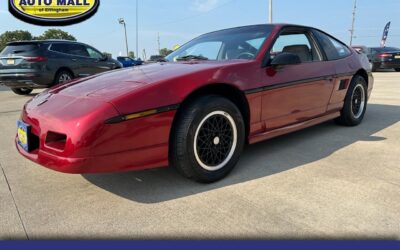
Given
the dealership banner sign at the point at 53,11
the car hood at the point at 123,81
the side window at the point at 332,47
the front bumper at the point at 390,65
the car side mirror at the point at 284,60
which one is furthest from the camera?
the front bumper at the point at 390,65

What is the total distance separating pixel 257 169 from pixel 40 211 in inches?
68.6

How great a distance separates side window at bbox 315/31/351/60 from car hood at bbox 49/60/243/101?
60.6 inches

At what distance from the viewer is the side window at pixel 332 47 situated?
162 inches

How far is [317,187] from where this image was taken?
2684 millimetres

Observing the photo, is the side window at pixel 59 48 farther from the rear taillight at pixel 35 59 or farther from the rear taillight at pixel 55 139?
the rear taillight at pixel 55 139

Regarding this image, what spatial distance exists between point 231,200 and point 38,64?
761 centimetres

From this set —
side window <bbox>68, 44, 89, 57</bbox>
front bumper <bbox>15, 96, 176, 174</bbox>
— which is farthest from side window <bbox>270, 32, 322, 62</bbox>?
side window <bbox>68, 44, 89, 57</bbox>

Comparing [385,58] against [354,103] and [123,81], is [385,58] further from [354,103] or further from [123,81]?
[123,81]

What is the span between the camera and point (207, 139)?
9.09ft

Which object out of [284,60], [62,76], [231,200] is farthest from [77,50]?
[231,200]

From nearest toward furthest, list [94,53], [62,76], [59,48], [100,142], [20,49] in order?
[100,142]
[20,49]
[62,76]
[59,48]
[94,53]

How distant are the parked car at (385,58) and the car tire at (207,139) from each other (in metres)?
15.0

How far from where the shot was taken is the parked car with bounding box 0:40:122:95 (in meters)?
8.55

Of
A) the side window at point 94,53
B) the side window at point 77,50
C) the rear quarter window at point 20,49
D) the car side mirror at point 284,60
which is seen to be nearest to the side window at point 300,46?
the car side mirror at point 284,60
